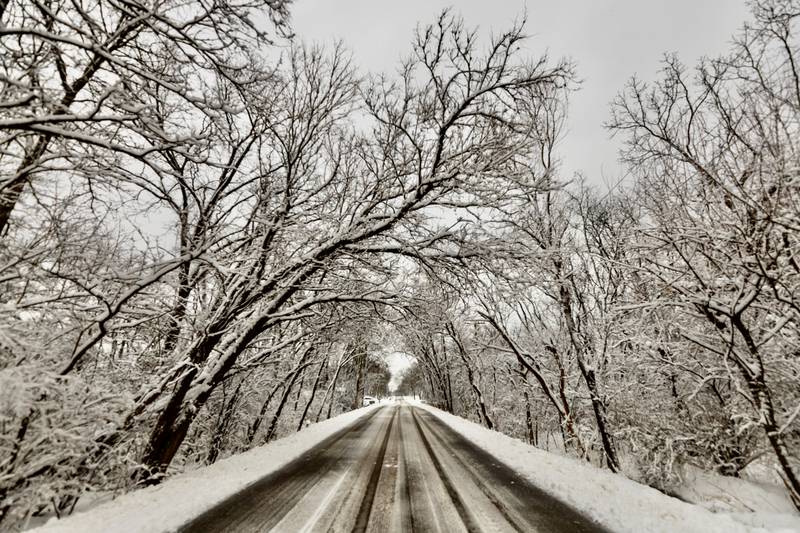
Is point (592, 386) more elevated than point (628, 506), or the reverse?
point (592, 386)

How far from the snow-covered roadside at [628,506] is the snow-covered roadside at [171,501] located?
4937mm

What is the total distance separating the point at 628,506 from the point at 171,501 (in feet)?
19.9

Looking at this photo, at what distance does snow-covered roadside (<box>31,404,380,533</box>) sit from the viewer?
150 inches

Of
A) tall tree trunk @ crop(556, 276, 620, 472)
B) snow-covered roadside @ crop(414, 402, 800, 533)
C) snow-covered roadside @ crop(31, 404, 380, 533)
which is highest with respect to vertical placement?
tall tree trunk @ crop(556, 276, 620, 472)

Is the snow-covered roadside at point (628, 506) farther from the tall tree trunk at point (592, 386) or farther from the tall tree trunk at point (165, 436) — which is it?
the tall tree trunk at point (165, 436)

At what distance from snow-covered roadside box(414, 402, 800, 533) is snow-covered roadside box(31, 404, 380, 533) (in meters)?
Result: 4.94

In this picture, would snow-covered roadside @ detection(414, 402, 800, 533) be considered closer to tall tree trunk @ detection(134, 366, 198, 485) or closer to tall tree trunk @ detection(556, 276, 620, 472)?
tall tree trunk @ detection(556, 276, 620, 472)

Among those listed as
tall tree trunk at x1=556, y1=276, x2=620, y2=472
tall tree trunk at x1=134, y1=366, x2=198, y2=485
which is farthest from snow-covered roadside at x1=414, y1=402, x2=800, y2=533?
tall tree trunk at x1=134, y1=366, x2=198, y2=485

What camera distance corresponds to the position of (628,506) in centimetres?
467

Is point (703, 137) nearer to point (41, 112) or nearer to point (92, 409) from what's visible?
point (41, 112)

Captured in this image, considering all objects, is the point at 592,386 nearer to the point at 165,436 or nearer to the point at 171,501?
the point at 171,501

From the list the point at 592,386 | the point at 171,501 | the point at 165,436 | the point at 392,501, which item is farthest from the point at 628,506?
the point at 165,436

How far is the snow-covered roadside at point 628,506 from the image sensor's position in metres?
4.02

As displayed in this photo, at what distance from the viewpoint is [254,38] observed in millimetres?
3922
